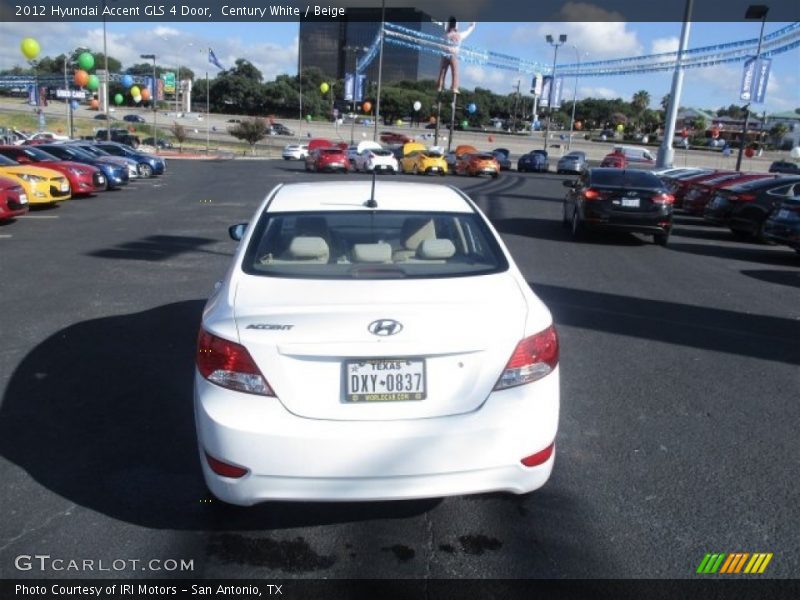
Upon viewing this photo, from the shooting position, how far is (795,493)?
390cm

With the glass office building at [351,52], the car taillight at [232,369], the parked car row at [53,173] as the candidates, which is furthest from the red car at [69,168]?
the glass office building at [351,52]

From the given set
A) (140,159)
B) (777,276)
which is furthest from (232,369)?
(140,159)

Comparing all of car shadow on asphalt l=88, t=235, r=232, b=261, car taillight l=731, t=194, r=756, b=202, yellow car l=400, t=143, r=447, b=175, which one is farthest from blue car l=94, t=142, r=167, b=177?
car taillight l=731, t=194, r=756, b=202

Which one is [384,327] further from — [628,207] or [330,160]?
[330,160]

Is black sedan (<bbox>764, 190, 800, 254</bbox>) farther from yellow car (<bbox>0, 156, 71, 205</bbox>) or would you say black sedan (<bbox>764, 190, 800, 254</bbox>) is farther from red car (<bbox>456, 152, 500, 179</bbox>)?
red car (<bbox>456, 152, 500, 179</bbox>)

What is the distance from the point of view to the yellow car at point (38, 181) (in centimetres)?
1574

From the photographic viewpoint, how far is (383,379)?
9.87 ft

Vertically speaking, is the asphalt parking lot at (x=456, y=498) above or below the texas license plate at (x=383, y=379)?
below

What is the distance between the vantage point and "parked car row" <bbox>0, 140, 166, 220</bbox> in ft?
44.3

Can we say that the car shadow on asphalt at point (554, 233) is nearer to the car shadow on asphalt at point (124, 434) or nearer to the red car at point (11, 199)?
the red car at point (11, 199)

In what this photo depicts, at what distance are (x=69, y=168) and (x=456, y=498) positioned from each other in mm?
18509

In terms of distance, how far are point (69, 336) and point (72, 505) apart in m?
3.23

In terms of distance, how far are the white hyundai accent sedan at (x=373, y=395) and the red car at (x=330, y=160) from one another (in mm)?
36114

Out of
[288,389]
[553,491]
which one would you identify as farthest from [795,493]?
[288,389]
